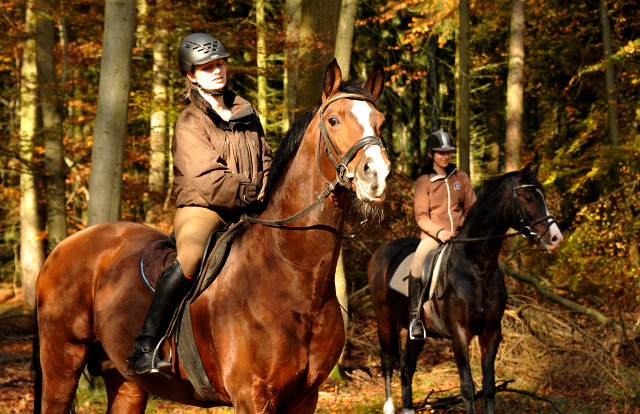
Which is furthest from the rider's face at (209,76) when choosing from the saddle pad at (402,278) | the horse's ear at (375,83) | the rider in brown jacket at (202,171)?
the saddle pad at (402,278)

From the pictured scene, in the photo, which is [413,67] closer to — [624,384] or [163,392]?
[624,384]

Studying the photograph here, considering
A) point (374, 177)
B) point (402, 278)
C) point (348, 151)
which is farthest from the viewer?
point (402, 278)

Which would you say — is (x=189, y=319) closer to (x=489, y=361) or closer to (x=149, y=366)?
(x=149, y=366)

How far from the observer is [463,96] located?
1155 centimetres

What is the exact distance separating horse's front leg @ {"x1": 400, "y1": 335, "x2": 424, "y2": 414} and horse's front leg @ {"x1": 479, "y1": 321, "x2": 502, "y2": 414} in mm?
1101

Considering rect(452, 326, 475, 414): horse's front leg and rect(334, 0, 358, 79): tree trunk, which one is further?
rect(334, 0, 358, 79): tree trunk

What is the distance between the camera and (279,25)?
15133 millimetres

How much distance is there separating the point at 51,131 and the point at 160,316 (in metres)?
10.5

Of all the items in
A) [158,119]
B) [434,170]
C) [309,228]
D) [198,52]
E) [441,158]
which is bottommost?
[309,228]

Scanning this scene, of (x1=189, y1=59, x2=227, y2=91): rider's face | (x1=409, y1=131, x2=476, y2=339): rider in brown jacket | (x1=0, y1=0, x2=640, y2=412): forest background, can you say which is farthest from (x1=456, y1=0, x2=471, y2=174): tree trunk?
(x1=189, y1=59, x2=227, y2=91): rider's face

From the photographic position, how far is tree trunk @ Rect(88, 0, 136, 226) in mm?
7375

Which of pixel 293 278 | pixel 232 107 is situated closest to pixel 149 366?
pixel 293 278

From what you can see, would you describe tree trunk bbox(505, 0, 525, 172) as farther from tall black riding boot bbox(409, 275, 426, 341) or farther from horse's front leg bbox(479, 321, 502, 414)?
horse's front leg bbox(479, 321, 502, 414)

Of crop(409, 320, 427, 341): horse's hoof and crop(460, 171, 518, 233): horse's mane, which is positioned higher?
crop(460, 171, 518, 233): horse's mane
